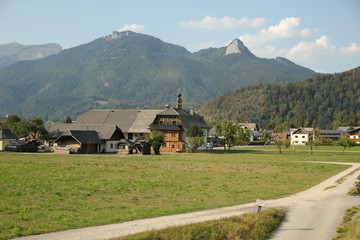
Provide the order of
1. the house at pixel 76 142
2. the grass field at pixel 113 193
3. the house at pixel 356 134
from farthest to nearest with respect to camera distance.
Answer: the house at pixel 356 134
the house at pixel 76 142
the grass field at pixel 113 193

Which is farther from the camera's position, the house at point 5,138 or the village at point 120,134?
the house at point 5,138

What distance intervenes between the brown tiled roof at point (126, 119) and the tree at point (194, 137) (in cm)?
856

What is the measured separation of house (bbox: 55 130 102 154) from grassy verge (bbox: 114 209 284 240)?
172ft

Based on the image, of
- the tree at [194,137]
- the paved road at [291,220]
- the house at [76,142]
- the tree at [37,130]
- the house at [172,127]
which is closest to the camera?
the paved road at [291,220]

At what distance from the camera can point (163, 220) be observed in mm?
17078

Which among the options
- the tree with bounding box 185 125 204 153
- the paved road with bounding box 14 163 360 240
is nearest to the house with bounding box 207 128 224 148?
the tree with bounding box 185 125 204 153

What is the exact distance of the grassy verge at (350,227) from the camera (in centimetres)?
1659

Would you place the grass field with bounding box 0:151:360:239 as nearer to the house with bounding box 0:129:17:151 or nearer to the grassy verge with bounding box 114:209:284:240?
the grassy verge with bounding box 114:209:284:240

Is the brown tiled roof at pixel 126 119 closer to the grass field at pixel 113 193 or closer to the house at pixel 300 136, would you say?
the grass field at pixel 113 193

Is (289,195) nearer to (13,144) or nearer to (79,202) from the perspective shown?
(79,202)

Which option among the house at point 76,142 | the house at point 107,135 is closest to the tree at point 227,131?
the house at point 107,135

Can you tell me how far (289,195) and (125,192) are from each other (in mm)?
9615

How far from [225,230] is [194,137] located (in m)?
60.6

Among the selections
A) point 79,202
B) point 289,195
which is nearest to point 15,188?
point 79,202
